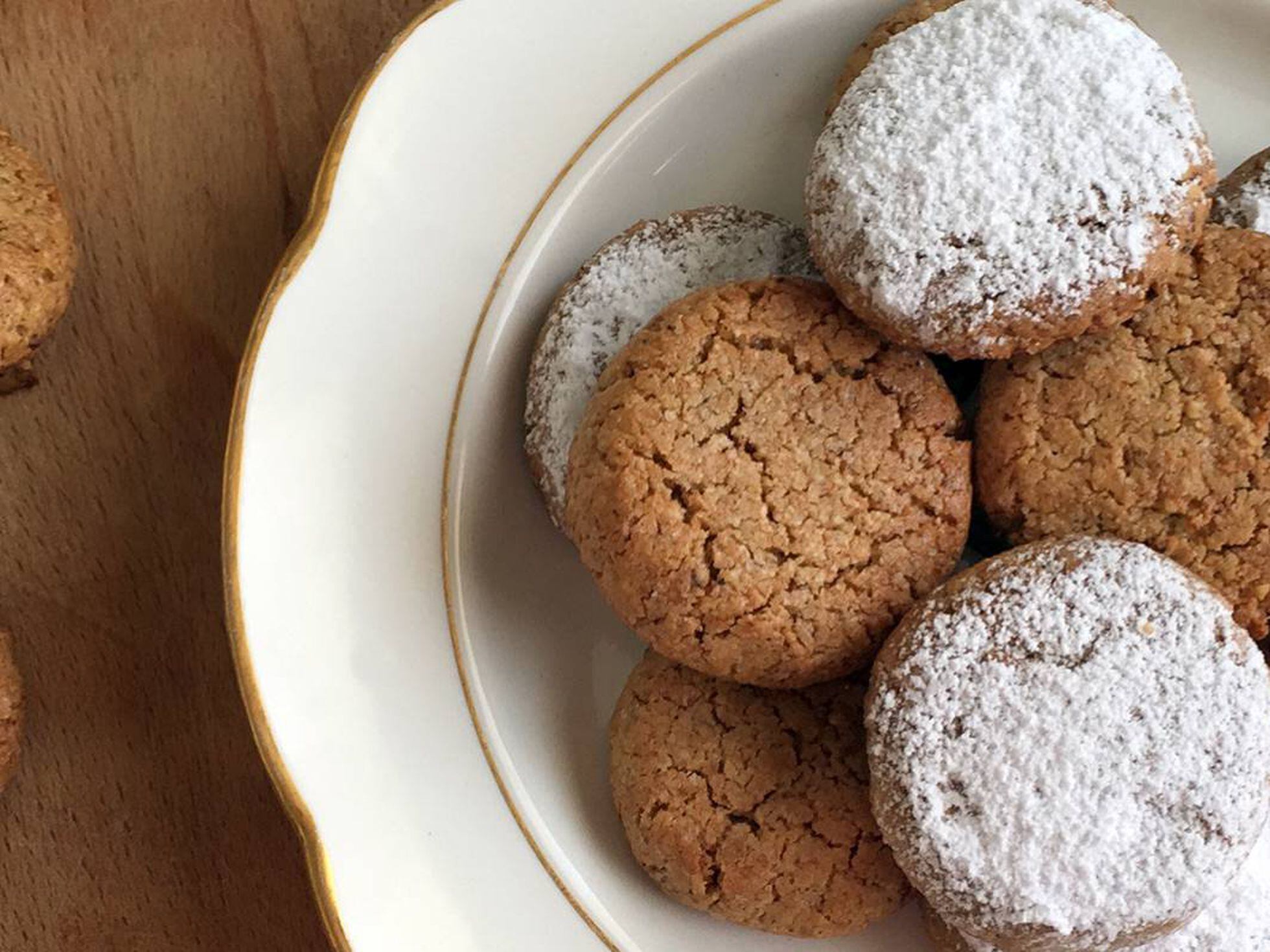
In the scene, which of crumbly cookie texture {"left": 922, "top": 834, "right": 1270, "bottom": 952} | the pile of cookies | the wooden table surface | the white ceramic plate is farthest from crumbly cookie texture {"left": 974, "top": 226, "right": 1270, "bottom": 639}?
the wooden table surface

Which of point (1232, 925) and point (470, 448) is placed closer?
point (1232, 925)

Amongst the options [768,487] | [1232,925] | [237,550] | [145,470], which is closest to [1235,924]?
[1232,925]

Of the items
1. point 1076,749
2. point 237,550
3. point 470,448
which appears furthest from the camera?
point 470,448

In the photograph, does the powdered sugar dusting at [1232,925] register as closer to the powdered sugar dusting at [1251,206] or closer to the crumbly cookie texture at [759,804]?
the crumbly cookie texture at [759,804]

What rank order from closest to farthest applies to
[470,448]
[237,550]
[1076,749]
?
[1076,749] → [237,550] → [470,448]

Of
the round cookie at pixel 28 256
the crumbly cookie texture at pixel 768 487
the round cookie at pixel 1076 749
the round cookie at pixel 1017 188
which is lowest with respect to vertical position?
the round cookie at pixel 1076 749

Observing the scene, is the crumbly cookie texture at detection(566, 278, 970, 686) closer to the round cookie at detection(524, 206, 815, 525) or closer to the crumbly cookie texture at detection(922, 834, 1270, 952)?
the round cookie at detection(524, 206, 815, 525)

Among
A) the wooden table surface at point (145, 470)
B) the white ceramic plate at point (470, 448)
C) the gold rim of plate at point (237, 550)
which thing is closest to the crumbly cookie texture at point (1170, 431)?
the white ceramic plate at point (470, 448)

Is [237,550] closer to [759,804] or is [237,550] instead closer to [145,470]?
[145,470]
